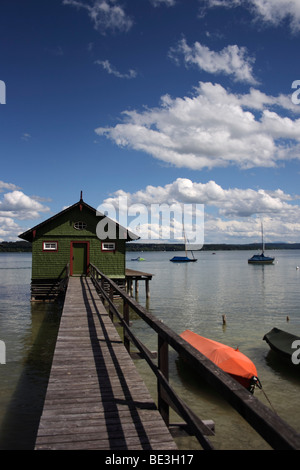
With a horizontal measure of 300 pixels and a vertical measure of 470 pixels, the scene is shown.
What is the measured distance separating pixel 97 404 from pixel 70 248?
22506mm

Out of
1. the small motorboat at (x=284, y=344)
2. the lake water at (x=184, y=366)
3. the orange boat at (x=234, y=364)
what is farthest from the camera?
the small motorboat at (x=284, y=344)

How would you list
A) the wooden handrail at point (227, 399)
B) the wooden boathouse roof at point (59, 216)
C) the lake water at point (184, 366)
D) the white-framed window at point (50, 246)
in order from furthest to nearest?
the white-framed window at point (50, 246)
the wooden boathouse roof at point (59, 216)
the lake water at point (184, 366)
the wooden handrail at point (227, 399)

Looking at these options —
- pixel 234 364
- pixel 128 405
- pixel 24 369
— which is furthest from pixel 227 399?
pixel 24 369

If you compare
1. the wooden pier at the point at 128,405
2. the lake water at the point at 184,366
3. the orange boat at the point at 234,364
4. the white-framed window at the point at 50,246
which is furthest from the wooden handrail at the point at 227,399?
the white-framed window at the point at 50,246

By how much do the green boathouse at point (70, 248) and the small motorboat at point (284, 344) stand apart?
45.8ft

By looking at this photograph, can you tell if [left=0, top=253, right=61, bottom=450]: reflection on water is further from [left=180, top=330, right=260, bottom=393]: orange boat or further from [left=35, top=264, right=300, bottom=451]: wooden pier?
[left=180, top=330, right=260, bottom=393]: orange boat

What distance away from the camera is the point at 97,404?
5.16 metres

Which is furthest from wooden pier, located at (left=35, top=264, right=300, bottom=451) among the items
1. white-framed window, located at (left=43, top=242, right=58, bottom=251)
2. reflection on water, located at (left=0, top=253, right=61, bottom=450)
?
white-framed window, located at (left=43, top=242, right=58, bottom=251)

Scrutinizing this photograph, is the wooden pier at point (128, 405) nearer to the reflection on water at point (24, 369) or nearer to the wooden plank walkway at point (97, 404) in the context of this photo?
the wooden plank walkway at point (97, 404)

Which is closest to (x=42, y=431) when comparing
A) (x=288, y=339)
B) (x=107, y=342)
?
(x=107, y=342)

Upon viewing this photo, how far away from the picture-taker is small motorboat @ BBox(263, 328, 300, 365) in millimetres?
13974

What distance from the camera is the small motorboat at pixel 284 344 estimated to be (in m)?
14.0
